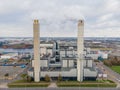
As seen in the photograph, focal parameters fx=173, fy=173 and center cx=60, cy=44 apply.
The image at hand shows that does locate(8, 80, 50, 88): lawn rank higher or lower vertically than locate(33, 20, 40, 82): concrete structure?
lower

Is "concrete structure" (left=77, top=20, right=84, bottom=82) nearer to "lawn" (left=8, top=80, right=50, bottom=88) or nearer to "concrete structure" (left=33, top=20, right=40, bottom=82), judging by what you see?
"lawn" (left=8, top=80, right=50, bottom=88)

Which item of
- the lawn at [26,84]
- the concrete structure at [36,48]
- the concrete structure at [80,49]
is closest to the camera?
the lawn at [26,84]

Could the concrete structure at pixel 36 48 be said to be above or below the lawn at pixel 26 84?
above

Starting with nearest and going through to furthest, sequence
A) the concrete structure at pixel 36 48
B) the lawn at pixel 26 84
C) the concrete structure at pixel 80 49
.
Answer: the lawn at pixel 26 84 → the concrete structure at pixel 36 48 → the concrete structure at pixel 80 49

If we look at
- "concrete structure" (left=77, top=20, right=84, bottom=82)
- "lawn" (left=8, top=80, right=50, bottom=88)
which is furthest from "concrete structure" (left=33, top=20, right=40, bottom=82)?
"concrete structure" (left=77, top=20, right=84, bottom=82)

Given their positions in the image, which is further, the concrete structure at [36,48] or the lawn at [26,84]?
the concrete structure at [36,48]

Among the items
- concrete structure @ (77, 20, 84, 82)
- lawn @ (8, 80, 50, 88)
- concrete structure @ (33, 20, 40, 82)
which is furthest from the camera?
concrete structure @ (77, 20, 84, 82)

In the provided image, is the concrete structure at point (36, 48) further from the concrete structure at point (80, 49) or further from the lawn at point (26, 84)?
the concrete structure at point (80, 49)

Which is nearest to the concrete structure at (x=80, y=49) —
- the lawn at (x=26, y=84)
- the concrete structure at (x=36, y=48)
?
the lawn at (x=26, y=84)

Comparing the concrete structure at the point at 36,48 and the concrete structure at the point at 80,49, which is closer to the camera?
the concrete structure at the point at 36,48

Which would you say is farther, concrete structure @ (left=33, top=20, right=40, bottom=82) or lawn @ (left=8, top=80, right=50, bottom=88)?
concrete structure @ (left=33, top=20, right=40, bottom=82)

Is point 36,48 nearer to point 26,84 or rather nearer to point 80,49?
point 26,84

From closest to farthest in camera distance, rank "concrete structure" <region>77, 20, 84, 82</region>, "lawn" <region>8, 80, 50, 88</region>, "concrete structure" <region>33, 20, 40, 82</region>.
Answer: "lawn" <region>8, 80, 50, 88</region> < "concrete structure" <region>33, 20, 40, 82</region> < "concrete structure" <region>77, 20, 84, 82</region>

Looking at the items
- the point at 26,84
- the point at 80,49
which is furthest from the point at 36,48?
the point at 80,49
